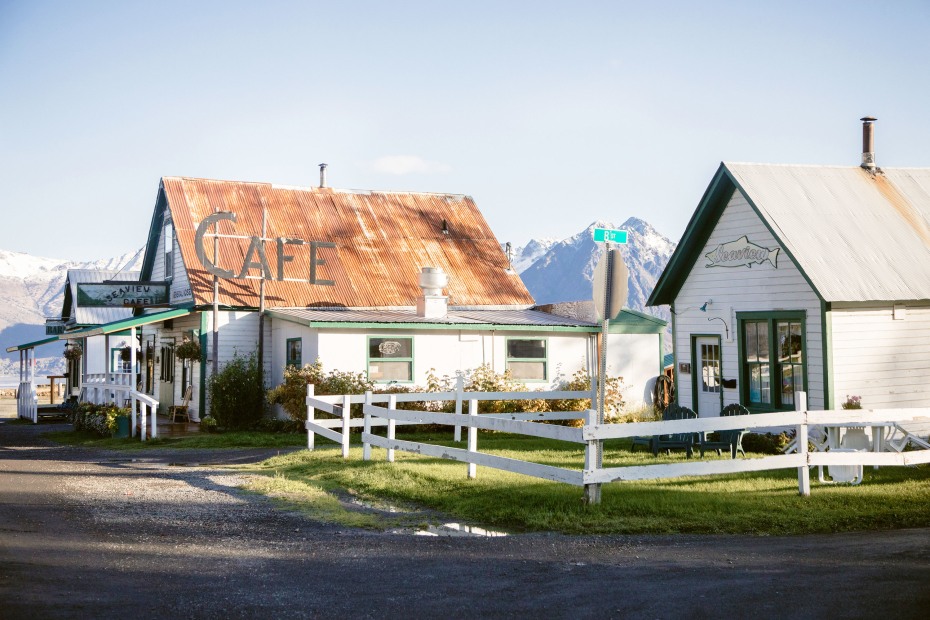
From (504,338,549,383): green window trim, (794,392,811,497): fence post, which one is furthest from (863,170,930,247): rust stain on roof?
(504,338,549,383): green window trim

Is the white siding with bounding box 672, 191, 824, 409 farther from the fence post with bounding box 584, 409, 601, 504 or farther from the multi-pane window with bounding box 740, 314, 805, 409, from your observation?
the fence post with bounding box 584, 409, 601, 504

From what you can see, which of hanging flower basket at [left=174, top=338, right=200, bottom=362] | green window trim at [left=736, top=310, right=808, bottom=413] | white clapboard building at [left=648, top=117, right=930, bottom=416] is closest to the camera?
white clapboard building at [left=648, top=117, right=930, bottom=416]

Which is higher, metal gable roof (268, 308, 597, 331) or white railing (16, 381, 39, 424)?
metal gable roof (268, 308, 597, 331)

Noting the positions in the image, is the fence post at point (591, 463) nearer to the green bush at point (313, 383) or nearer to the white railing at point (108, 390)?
the green bush at point (313, 383)

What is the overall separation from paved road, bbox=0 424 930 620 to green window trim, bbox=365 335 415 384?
45.7 feet

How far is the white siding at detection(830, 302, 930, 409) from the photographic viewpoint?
56.8ft

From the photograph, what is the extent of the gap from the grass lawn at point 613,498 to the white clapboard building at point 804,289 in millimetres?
3455

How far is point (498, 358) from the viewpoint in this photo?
1065 inches

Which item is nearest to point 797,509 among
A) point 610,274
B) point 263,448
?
point 610,274

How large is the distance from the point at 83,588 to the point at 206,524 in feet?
10.8

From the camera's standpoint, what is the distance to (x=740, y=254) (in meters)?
19.6

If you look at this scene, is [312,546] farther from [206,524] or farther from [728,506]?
[728,506]

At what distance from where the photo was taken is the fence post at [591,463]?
10.9 meters

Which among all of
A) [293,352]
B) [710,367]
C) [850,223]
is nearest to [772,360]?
[710,367]
